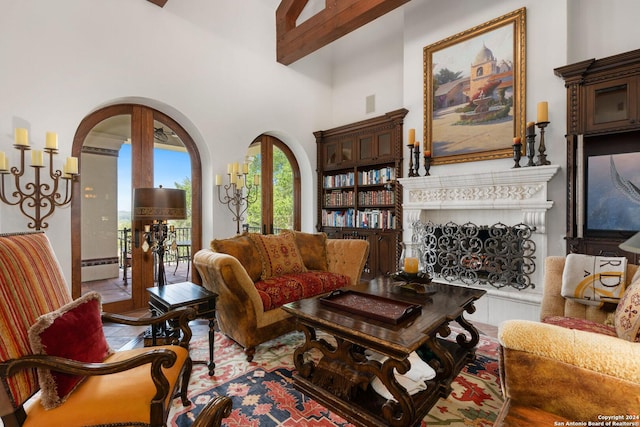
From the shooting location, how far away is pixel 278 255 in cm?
304

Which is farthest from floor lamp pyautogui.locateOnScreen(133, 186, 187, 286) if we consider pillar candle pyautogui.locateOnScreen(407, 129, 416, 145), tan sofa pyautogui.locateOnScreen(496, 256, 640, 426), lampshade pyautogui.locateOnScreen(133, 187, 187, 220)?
pillar candle pyautogui.locateOnScreen(407, 129, 416, 145)

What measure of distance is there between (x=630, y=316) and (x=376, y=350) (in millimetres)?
1117

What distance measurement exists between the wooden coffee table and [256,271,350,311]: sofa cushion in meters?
0.61

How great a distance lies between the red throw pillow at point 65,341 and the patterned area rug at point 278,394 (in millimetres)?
668

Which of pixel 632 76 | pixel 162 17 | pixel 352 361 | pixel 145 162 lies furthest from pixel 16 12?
pixel 632 76

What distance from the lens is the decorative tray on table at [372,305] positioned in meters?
1.65

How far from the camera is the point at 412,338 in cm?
142

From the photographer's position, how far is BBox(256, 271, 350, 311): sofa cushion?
2.51 meters

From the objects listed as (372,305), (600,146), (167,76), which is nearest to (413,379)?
(372,305)

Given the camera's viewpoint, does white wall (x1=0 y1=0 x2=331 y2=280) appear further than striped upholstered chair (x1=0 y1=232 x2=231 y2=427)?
Yes

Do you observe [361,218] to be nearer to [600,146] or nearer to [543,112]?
[543,112]

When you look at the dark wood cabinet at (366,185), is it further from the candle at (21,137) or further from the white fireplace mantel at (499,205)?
the candle at (21,137)

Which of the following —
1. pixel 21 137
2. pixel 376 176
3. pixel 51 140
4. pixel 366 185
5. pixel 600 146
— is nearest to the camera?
pixel 21 137

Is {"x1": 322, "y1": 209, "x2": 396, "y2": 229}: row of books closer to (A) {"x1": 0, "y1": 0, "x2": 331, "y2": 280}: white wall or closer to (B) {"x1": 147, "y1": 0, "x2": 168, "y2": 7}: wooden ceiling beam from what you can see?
(A) {"x1": 0, "y1": 0, "x2": 331, "y2": 280}: white wall
